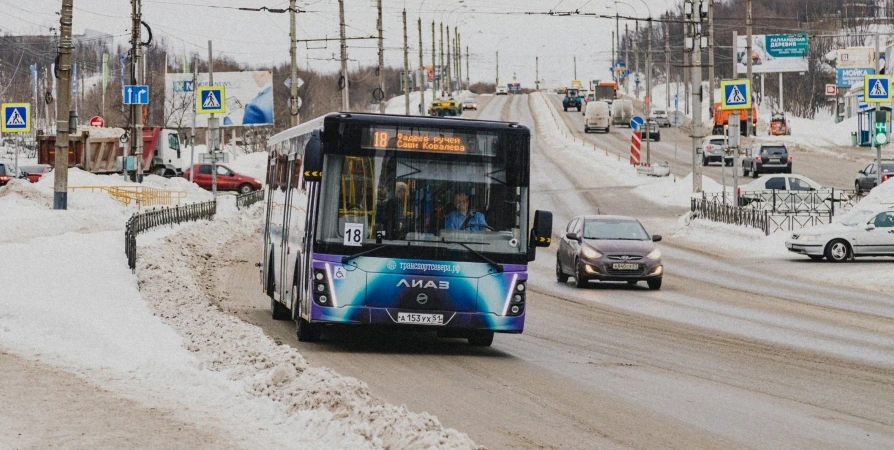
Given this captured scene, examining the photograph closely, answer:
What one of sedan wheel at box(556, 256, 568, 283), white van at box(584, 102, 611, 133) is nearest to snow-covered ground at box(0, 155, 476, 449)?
sedan wheel at box(556, 256, 568, 283)

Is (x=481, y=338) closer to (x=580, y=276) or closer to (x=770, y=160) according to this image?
(x=580, y=276)

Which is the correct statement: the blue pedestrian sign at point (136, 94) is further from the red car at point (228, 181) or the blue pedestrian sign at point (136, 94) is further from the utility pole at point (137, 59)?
the red car at point (228, 181)

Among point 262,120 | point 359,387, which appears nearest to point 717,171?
point 262,120

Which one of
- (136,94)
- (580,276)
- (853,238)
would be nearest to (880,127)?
(853,238)

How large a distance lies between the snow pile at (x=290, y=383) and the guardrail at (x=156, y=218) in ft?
6.52

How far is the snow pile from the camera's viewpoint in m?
8.07

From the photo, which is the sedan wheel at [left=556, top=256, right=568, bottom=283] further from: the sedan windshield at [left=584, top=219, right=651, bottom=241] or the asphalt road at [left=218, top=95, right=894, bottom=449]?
the asphalt road at [left=218, top=95, right=894, bottom=449]

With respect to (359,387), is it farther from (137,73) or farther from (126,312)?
(137,73)

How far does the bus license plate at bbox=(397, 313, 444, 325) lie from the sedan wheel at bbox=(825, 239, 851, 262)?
2124cm

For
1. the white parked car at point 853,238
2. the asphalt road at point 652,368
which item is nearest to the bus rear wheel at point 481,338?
the asphalt road at point 652,368

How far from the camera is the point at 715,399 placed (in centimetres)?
1122

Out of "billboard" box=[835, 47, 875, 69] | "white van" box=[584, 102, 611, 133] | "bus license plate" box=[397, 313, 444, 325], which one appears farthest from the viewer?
"billboard" box=[835, 47, 875, 69]

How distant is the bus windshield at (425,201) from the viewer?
14078 millimetres

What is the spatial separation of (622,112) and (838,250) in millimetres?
84504
